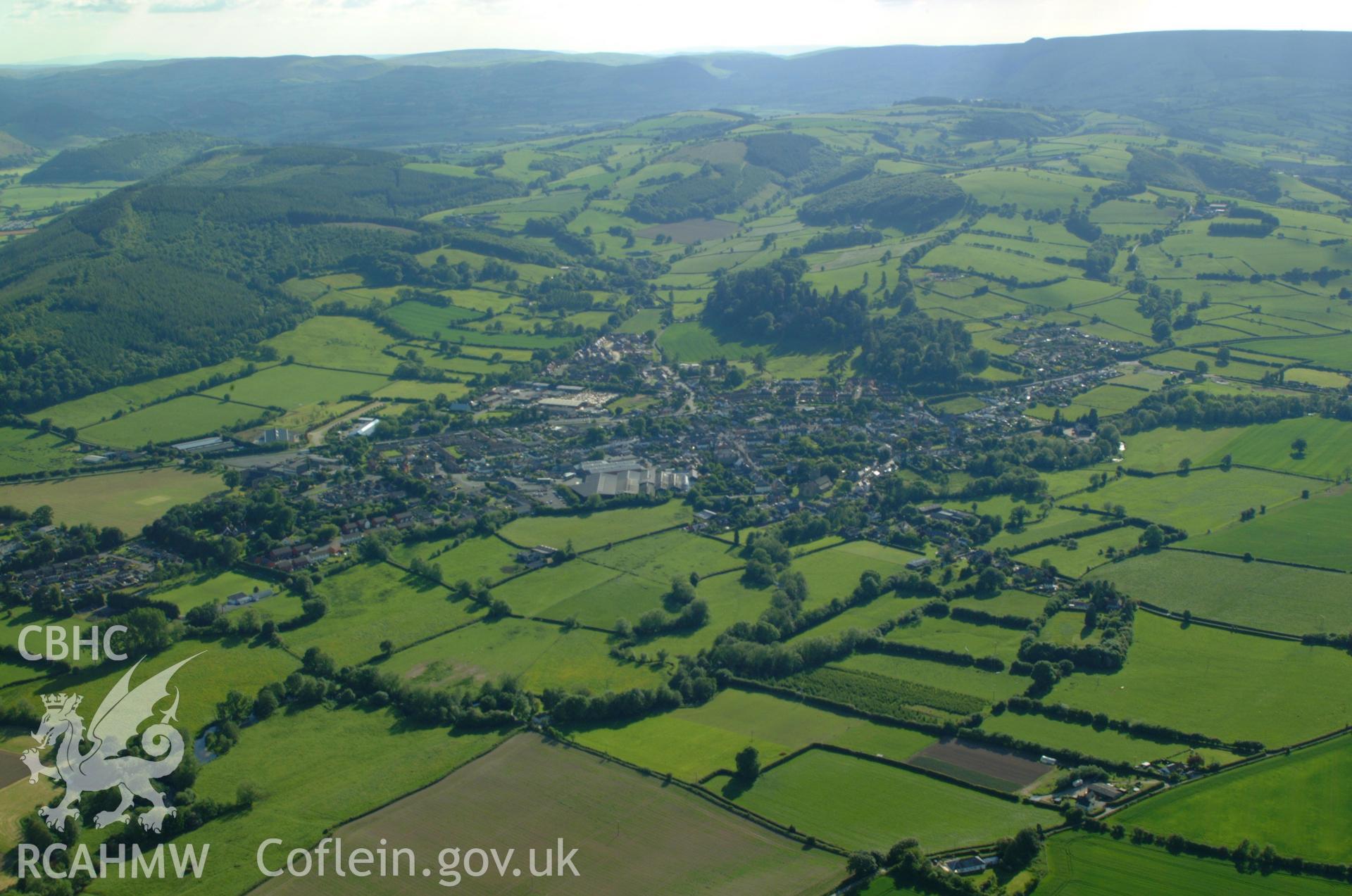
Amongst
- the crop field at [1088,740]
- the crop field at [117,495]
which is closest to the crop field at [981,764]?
the crop field at [1088,740]

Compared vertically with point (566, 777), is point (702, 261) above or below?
above

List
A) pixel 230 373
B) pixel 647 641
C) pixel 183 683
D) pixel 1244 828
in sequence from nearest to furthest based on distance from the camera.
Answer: pixel 1244 828, pixel 183 683, pixel 647 641, pixel 230 373

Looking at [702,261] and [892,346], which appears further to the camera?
[702,261]

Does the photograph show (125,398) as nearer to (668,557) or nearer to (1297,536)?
(668,557)

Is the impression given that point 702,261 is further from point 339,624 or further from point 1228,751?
point 1228,751

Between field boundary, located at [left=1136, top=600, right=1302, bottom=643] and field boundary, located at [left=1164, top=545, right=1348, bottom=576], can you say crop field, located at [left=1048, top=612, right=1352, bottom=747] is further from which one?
field boundary, located at [left=1164, top=545, right=1348, bottom=576]

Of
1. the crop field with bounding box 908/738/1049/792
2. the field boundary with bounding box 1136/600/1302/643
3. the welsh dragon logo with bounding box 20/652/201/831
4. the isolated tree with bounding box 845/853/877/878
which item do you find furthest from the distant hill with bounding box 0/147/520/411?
the field boundary with bounding box 1136/600/1302/643

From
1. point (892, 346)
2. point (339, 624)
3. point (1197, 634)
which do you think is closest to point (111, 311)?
point (339, 624)

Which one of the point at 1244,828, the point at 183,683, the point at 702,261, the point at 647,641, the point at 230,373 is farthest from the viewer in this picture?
the point at 702,261
